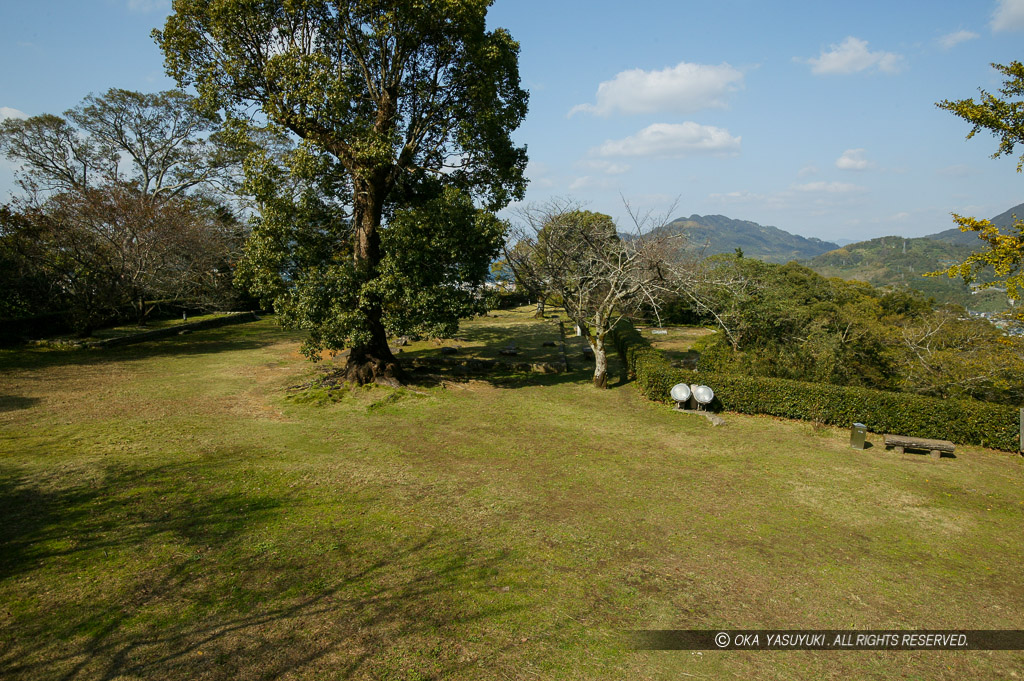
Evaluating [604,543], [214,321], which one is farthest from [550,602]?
[214,321]

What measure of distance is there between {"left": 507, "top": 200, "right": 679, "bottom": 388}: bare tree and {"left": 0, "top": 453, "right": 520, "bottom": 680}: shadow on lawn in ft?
35.1

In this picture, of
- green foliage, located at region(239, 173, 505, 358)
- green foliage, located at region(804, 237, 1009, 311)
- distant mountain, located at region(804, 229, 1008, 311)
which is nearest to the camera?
green foliage, located at region(239, 173, 505, 358)

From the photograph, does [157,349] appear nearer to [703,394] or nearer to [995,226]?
[703,394]

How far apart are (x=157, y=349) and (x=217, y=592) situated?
19.0 meters

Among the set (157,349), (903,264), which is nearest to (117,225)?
(157,349)

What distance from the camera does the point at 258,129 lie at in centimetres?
1345

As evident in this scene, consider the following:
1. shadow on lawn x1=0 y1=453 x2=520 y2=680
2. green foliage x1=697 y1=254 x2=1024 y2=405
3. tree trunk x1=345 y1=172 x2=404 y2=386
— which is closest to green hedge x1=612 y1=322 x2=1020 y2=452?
green foliage x1=697 y1=254 x2=1024 y2=405

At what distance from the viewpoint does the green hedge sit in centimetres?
1179

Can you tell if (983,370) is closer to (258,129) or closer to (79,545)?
(79,545)

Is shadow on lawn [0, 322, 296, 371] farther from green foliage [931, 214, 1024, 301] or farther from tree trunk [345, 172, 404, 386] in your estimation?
green foliage [931, 214, 1024, 301]

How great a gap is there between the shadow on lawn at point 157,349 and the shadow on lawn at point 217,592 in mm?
11620

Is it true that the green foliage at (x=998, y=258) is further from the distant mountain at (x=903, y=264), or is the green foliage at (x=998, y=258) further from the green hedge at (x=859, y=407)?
the distant mountain at (x=903, y=264)

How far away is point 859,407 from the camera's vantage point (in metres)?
12.8

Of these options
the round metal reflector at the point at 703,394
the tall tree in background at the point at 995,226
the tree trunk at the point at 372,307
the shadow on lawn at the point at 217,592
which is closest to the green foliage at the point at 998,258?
the tall tree in background at the point at 995,226
